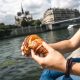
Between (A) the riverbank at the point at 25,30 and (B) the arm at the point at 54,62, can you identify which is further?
(A) the riverbank at the point at 25,30

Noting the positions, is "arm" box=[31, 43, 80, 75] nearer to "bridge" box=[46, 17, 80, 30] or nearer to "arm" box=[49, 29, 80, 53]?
"arm" box=[49, 29, 80, 53]

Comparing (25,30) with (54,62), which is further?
(25,30)

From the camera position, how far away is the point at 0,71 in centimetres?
1855

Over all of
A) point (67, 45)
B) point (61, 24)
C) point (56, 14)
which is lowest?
point (61, 24)

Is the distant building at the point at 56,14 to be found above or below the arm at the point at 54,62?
below

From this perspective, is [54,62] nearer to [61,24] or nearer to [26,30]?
[26,30]

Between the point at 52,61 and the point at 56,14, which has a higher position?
the point at 52,61

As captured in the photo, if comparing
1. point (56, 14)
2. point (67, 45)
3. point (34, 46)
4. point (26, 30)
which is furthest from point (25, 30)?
point (34, 46)

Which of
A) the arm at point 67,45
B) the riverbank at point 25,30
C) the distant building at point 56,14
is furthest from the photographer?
the distant building at point 56,14

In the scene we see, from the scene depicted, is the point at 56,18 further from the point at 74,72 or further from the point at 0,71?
the point at 74,72

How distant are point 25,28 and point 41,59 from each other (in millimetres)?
109570

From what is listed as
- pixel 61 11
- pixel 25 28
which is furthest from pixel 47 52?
pixel 61 11

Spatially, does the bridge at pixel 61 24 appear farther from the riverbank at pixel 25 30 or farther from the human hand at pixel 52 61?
the human hand at pixel 52 61

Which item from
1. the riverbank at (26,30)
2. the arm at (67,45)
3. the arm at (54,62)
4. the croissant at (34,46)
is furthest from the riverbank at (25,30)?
the arm at (54,62)
